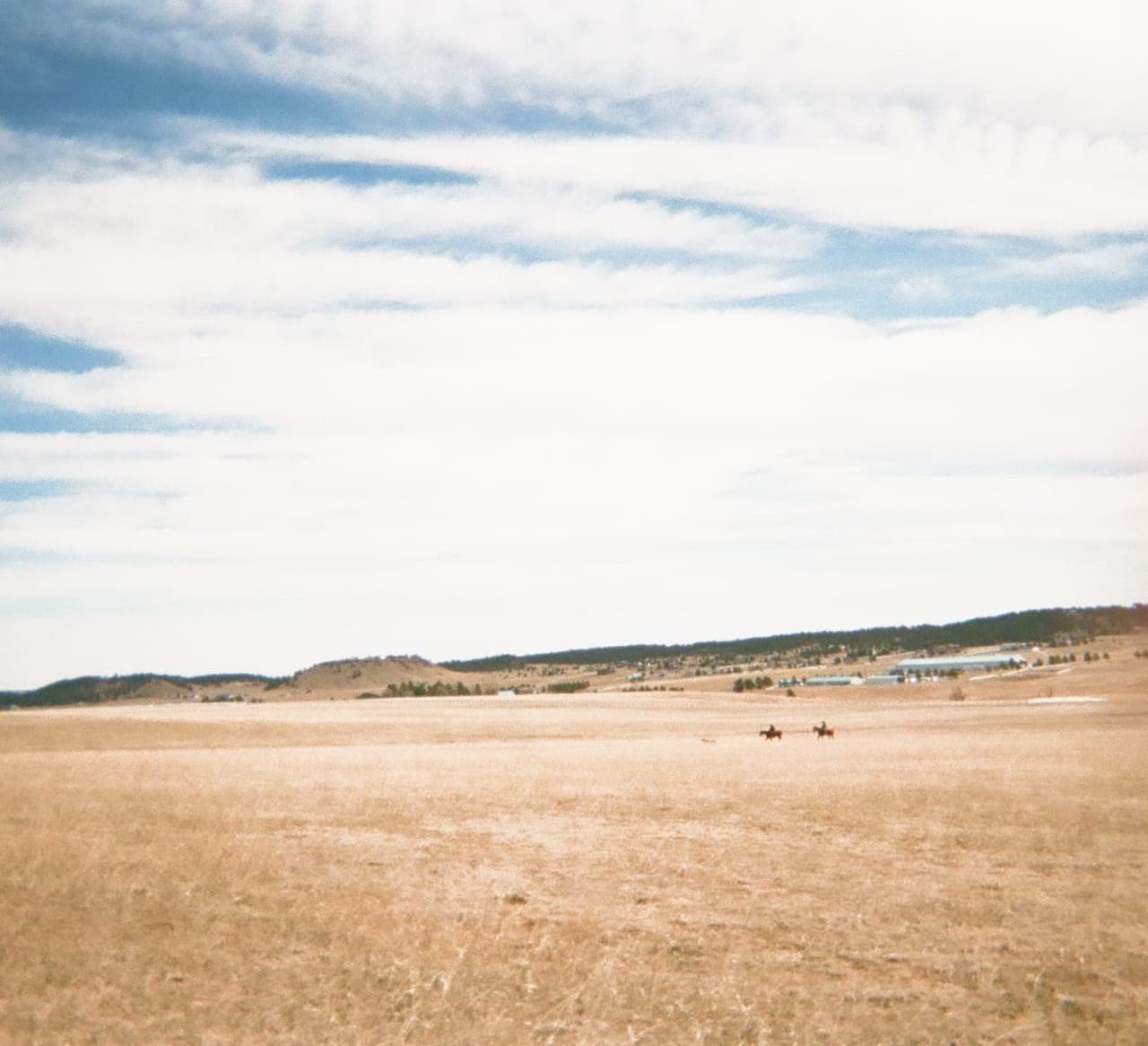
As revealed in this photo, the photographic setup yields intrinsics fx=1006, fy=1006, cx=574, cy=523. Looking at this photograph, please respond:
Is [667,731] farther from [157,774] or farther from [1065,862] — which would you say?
[1065,862]

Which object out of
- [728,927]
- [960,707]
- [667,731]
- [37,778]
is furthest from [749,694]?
[728,927]

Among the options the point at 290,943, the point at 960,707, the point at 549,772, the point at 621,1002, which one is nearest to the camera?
the point at 621,1002

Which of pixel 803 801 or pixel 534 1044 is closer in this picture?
pixel 534 1044

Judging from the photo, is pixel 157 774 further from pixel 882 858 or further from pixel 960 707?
pixel 960 707

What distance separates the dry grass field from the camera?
1149 centimetres

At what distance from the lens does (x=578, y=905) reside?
652 inches

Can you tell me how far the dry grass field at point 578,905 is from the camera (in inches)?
452

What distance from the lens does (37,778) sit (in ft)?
111

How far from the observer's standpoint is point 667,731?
235 ft

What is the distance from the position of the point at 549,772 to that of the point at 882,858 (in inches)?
719

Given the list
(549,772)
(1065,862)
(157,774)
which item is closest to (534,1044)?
(1065,862)

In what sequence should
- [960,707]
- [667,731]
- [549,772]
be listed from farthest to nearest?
1. [960,707]
2. [667,731]
3. [549,772]

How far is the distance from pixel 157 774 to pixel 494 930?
80.9 feet

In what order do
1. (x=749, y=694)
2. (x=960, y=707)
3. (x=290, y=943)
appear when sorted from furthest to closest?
(x=749, y=694)
(x=960, y=707)
(x=290, y=943)
